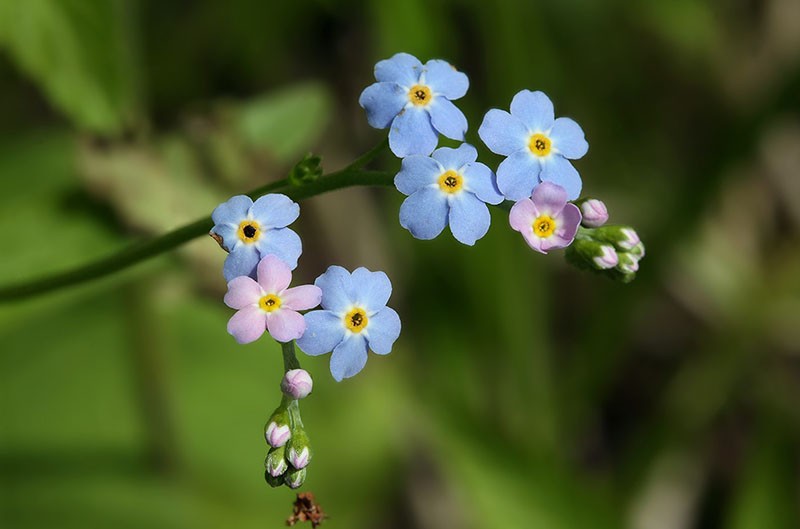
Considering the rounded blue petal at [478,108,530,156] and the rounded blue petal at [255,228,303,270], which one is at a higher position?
the rounded blue petal at [478,108,530,156]

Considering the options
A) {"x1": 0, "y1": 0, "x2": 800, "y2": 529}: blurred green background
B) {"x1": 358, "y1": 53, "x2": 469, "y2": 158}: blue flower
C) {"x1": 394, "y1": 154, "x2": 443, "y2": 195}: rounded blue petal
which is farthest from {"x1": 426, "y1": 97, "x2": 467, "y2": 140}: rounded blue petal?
{"x1": 0, "y1": 0, "x2": 800, "y2": 529}: blurred green background

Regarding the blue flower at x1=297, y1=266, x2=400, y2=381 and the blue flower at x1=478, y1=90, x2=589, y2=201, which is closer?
the blue flower at x1=297, y1=266, x2=400, y2=381

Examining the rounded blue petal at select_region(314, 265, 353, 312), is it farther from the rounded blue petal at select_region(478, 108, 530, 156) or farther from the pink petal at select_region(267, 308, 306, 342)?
the rounded blue petal at select_region(478, 108, 530, 156)

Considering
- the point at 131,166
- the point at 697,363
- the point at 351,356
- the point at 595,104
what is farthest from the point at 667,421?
the point at 351,356

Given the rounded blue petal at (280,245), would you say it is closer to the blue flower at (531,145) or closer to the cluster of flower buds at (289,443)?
the cluster of flower buds at (289,443)

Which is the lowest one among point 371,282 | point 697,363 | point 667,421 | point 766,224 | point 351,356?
point 351,356

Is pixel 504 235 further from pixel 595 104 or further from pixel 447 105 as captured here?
pixel 447 105
